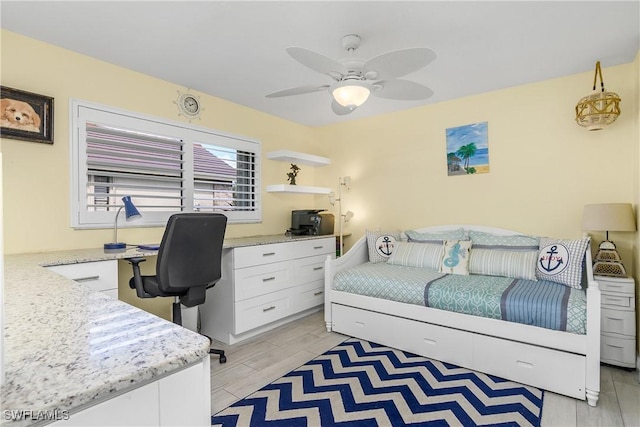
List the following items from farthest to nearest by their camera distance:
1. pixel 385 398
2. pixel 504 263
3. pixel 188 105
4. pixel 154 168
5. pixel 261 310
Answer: pixel 188 105, pixel 261 310, pixel 154 168, pixel 504 263, pixel 385 398

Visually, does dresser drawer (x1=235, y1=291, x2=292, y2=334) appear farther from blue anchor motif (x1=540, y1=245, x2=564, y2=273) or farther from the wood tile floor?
blue anchor motif (x1=540, y1=245, x2=564, y2=273)

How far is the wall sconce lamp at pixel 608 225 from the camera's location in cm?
234

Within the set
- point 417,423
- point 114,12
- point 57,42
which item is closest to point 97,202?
point 57,42

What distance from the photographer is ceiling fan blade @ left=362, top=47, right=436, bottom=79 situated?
1.61 m

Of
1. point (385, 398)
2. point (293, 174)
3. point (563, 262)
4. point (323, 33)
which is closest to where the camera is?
point (385, 398)

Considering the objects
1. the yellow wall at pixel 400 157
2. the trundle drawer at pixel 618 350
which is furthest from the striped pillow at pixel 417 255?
the trundle drawer at pixel 618 350

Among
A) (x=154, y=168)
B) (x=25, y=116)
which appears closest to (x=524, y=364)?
(x=154, y=168)

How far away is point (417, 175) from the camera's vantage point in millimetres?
3629

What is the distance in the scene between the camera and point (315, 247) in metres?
3.57

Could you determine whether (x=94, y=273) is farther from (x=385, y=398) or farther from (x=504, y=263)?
(x=504, y=263)

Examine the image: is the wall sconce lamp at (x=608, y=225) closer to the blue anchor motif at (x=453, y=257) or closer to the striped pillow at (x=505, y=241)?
the striped pillow at (x=505, y=241)

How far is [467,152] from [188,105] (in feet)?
9.20

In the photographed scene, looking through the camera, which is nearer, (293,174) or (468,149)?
(468,149)

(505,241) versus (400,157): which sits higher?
(400,157)
